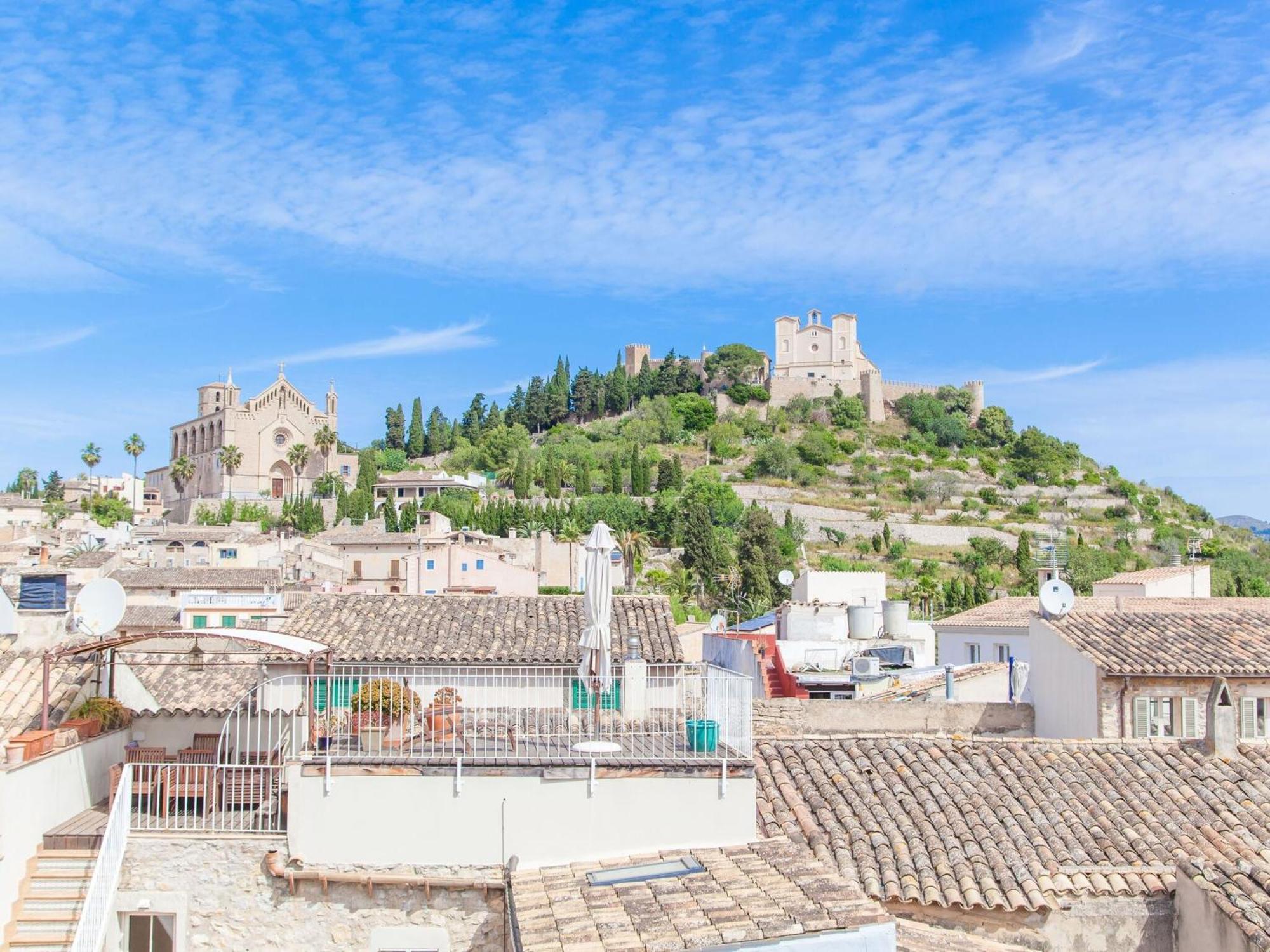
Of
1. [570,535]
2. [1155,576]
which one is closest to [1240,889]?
[1155,576]

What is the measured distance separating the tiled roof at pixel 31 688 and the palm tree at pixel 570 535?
2009 inches

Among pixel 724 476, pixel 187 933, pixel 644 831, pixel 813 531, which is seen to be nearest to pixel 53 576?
pixel 187 933

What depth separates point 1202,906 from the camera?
9.70 metres

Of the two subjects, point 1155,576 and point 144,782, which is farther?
point 1155,576

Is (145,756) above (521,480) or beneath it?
beneath

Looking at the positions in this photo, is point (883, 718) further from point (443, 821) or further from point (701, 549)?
point (701, 549)

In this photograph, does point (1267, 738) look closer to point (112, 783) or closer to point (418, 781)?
point (418, 781)

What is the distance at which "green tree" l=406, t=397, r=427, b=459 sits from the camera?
11894cm

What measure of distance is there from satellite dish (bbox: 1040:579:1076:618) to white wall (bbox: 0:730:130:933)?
1357 cm

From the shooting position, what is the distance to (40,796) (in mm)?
9688

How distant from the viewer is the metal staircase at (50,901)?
9219mm

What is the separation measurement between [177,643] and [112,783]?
9.10 meters

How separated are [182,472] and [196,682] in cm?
10020

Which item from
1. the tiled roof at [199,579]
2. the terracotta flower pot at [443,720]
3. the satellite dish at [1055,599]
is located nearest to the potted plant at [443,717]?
the terracotta flower pot at [443,720]
